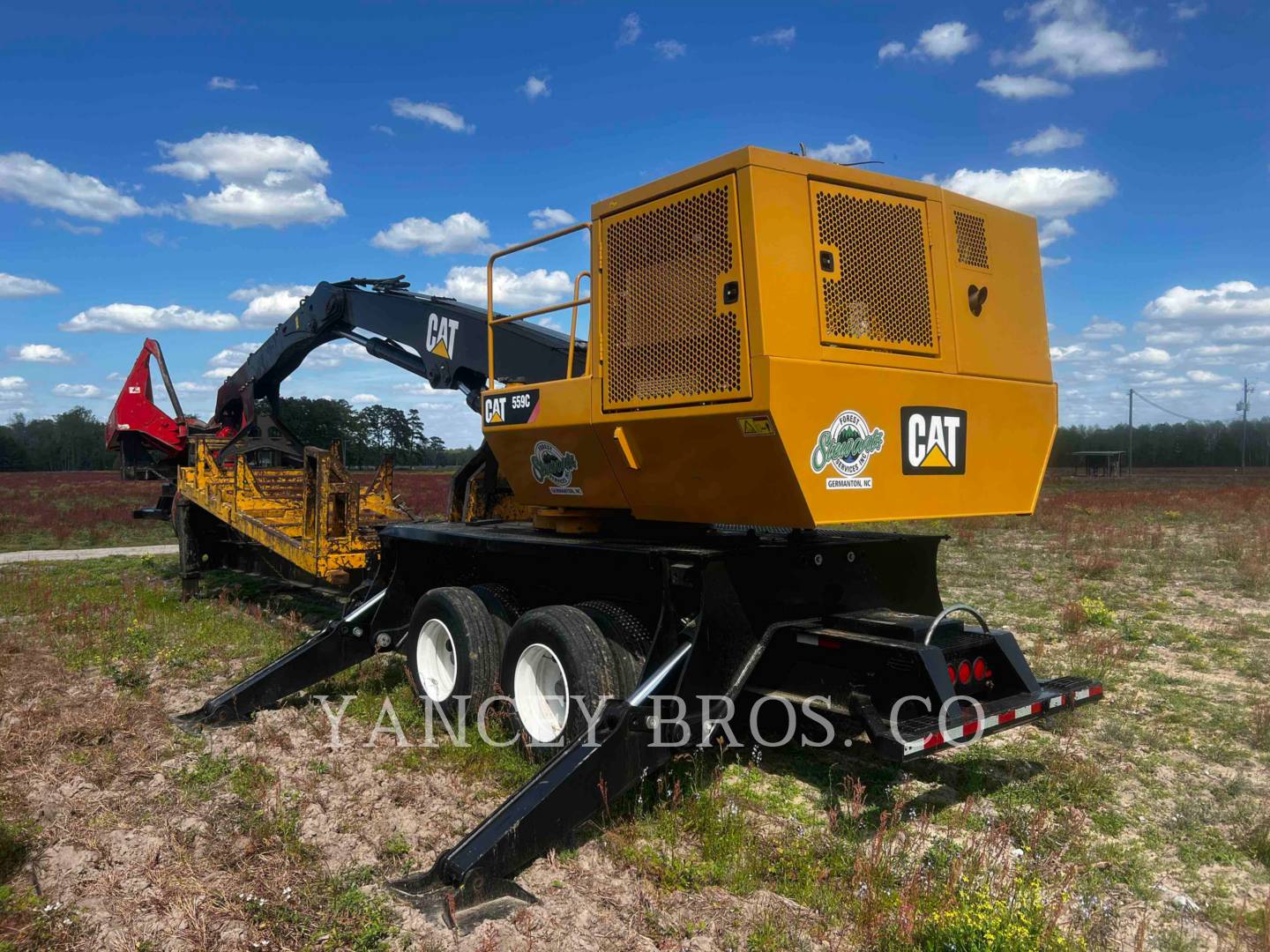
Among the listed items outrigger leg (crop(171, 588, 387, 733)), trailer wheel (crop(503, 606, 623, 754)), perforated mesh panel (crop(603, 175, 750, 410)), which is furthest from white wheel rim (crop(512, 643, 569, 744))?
outrigger leg (crop(171, 588, 387, 733))

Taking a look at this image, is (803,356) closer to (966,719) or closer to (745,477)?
(745,477)

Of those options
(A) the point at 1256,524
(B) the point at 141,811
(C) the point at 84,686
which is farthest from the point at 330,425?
(A) the point at 1256,524

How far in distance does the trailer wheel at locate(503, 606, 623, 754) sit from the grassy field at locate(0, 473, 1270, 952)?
29 cm

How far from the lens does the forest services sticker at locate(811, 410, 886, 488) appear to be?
420 cm

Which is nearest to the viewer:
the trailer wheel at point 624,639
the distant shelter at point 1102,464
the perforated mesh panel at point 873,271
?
the perforated mesh panel at point 873,271

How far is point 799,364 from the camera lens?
13.3 ft

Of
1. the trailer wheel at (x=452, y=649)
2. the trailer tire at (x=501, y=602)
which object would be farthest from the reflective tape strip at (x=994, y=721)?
the trailer tire at (x=501, y=602)

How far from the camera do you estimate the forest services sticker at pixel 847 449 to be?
13.8ft

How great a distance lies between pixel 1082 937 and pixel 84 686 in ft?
23.0

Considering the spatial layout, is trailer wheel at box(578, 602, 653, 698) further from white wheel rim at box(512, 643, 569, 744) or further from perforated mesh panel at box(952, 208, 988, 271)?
perforated mesh panel at box(952, 208, 988, 271)

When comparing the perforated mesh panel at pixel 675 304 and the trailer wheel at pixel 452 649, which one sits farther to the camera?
the trailer wheel at pixel 452 649

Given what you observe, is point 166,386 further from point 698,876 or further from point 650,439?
point 698,876

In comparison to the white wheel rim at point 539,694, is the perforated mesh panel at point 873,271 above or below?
above

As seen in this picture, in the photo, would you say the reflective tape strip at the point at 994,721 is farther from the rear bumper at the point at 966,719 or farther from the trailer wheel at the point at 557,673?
the trailer wheel at the point at 557,673
